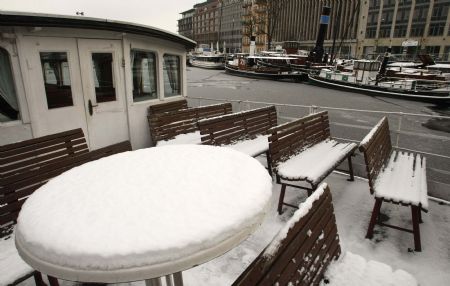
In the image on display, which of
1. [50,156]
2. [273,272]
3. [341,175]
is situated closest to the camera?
[273,272]

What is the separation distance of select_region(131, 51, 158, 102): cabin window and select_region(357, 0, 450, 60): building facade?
5938cm

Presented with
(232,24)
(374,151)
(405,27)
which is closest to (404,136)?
(374,151)

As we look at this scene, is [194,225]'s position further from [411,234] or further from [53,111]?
[53,111]

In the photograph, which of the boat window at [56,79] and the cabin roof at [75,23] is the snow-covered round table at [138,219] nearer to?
the cabin roof at [75,23]

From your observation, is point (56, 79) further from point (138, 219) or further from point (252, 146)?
point (138, 219)

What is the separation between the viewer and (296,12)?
86250 millimetres

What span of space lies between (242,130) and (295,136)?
1.04m

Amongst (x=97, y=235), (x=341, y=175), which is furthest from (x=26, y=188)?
(x=341, y=175)

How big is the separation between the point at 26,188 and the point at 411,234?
13.8 ft

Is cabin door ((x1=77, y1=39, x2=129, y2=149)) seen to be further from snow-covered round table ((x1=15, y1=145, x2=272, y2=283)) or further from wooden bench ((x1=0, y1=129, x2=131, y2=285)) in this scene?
snow-covered round table ((x1=15, y1=145, x2=272, y2=283))

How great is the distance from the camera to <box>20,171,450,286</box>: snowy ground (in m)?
2.85

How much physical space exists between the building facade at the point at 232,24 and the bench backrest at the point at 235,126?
99.8 meters

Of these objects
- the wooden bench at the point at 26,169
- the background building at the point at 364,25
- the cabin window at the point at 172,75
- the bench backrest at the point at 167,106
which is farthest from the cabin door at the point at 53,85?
the background building at the point at 364,25

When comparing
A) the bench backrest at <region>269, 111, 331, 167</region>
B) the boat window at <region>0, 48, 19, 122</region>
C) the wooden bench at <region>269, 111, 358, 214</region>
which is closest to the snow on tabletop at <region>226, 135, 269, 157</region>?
the wooden bench at <region>269, 111, 358, 214</region>
